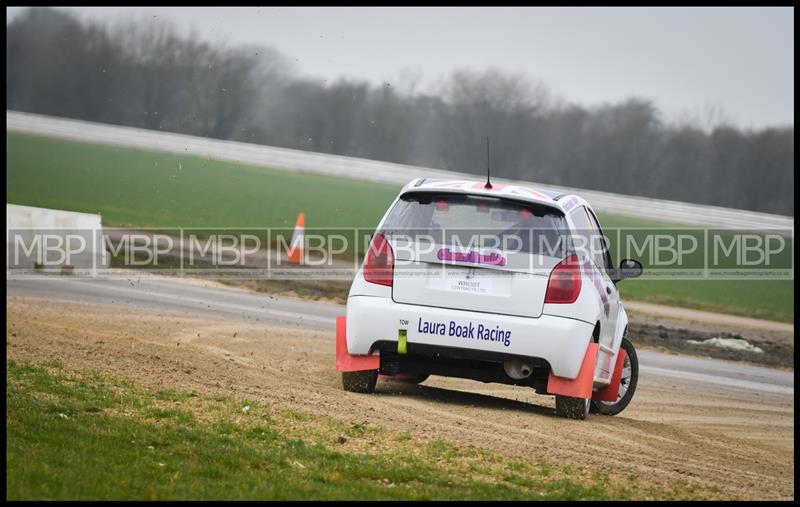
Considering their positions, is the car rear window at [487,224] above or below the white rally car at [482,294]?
above

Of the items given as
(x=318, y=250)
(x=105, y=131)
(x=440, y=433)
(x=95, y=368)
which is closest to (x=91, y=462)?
(x=440, y=433)

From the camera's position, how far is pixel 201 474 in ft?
21.4

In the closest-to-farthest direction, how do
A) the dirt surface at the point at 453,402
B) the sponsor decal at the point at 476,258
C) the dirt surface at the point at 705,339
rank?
1. the dirt surface at the point at 453,402
2. the sponsor decal at the point at 476,258
3. the dirt surface at the point at 705,339

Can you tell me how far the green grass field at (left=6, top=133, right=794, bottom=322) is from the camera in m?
29.6

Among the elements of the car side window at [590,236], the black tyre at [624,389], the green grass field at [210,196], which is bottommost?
the black tyre at [624,389]

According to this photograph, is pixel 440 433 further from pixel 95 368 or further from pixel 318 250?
pixel 318 250

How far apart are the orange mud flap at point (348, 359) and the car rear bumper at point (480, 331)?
21cm

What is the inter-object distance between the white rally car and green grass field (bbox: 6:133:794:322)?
719 inches

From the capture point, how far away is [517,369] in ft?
30.0

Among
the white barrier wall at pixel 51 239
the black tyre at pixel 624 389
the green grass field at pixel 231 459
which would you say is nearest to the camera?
the green grass field at pixel 231 459

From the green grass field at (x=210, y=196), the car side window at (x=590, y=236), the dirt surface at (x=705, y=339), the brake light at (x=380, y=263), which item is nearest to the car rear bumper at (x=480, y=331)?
the brake light at (x=380, y=263)

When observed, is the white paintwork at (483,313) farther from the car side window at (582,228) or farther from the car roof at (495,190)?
the car side window at (582,228)

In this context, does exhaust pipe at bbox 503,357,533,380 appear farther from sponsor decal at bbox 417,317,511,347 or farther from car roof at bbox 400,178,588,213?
car roof at bbox 400,178,588,213

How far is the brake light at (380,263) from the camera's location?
9.18 meters
